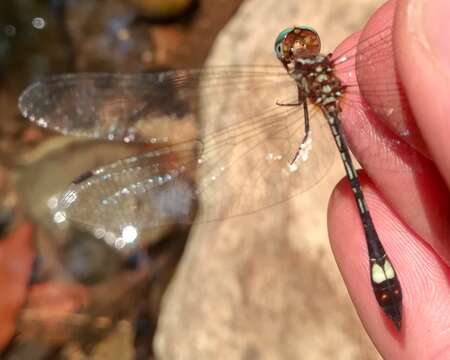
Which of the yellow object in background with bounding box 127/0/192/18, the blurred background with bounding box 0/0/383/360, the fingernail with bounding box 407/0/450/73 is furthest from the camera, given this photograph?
the yellow object in background with bounding box 127/0/192/18

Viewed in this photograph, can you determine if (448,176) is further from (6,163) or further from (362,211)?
(6,163)

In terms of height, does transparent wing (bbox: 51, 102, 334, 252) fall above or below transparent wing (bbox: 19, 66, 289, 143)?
below

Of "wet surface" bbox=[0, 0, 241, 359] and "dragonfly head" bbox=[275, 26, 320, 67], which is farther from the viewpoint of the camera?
"wet surface" bbox=[0, 0, 241, 359]

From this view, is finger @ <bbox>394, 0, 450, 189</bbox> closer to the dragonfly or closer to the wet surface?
the dragonfly

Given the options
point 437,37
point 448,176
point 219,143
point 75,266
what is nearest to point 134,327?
point 75,266

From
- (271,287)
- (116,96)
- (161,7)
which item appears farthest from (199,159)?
(161,7)

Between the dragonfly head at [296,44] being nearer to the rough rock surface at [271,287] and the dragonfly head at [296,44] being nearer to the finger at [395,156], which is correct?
the finger at [395,156]

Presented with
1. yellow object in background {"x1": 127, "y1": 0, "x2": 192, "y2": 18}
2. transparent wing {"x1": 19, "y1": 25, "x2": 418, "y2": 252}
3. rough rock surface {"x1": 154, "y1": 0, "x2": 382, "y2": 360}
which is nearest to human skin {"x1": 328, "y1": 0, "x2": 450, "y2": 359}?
transparent wing {"x1": 19, "y1": 25, "x2": 418, "y2": 252}
